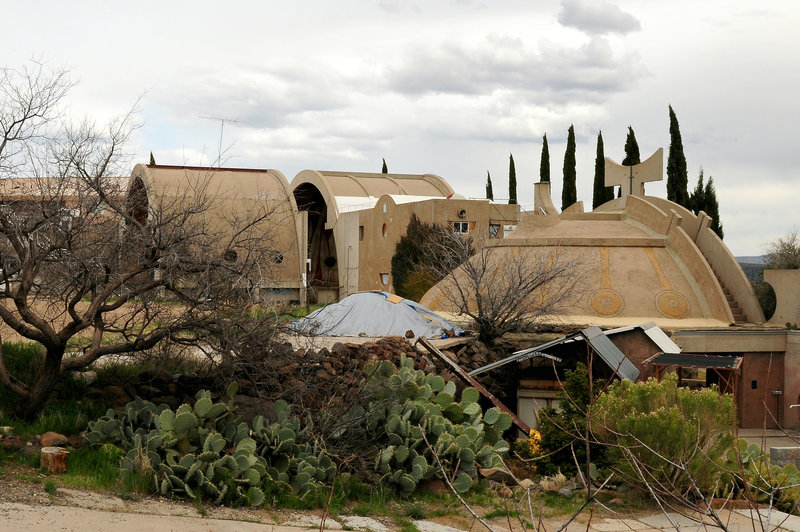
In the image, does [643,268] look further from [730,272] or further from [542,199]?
[542,199]

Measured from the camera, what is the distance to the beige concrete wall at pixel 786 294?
26312 millimetres

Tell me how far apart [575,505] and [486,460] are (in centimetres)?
174

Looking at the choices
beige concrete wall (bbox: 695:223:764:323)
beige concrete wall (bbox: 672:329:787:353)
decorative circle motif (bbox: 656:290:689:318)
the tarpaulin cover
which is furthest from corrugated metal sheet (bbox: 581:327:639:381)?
beige concrete wall (bbox: 695:223:764:323)

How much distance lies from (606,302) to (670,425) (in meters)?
15.7

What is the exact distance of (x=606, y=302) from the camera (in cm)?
2777

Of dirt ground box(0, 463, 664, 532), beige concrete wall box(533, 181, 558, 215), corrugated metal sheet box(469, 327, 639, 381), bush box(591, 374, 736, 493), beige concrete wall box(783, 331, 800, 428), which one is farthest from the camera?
beige concrete wall box(533, 181, 558, 215)

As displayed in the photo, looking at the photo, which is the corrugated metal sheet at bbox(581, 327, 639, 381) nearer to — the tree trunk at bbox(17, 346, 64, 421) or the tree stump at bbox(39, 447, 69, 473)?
the tree trunk at bbox(17, 346, 64, 421)

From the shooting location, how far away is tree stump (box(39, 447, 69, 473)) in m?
11.0

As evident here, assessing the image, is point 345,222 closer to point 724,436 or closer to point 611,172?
point 611,172

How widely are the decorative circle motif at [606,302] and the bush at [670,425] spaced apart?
14.1m

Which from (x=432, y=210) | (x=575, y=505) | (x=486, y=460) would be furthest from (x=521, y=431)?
(x=432, y=210)

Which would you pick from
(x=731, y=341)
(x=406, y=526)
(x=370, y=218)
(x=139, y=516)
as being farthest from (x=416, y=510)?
(x=370, y=218)

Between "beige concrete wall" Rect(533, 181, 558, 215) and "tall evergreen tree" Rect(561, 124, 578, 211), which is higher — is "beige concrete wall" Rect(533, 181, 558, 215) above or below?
below

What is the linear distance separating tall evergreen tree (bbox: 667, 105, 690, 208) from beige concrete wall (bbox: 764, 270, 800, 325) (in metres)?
14.9
